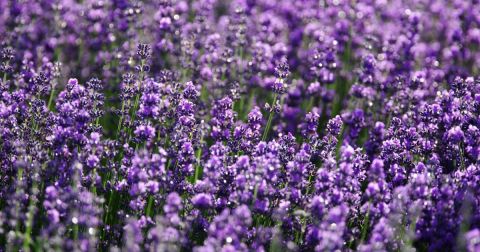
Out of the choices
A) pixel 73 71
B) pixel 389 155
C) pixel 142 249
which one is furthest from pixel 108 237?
pixel 73 71

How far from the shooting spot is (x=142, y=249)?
14.5 feet

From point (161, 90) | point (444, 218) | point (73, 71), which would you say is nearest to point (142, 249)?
point (161, 90)

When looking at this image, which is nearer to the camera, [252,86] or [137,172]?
[137,172]

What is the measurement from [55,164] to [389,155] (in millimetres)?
2467

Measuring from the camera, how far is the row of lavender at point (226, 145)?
4172 millimetres

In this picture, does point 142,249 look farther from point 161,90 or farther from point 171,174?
point 161,90

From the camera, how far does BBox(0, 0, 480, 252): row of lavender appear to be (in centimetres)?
417

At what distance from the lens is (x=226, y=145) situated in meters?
5.52

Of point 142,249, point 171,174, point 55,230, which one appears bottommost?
point 55,230

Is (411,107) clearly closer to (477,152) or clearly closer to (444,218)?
(477,152)

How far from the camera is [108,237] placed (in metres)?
4.81

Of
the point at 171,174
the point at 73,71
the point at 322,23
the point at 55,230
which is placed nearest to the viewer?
the point at 55,230

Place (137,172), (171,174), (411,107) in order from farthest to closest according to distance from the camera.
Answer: (411,107) → (171,174) → (137,172)

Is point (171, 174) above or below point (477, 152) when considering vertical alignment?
below
